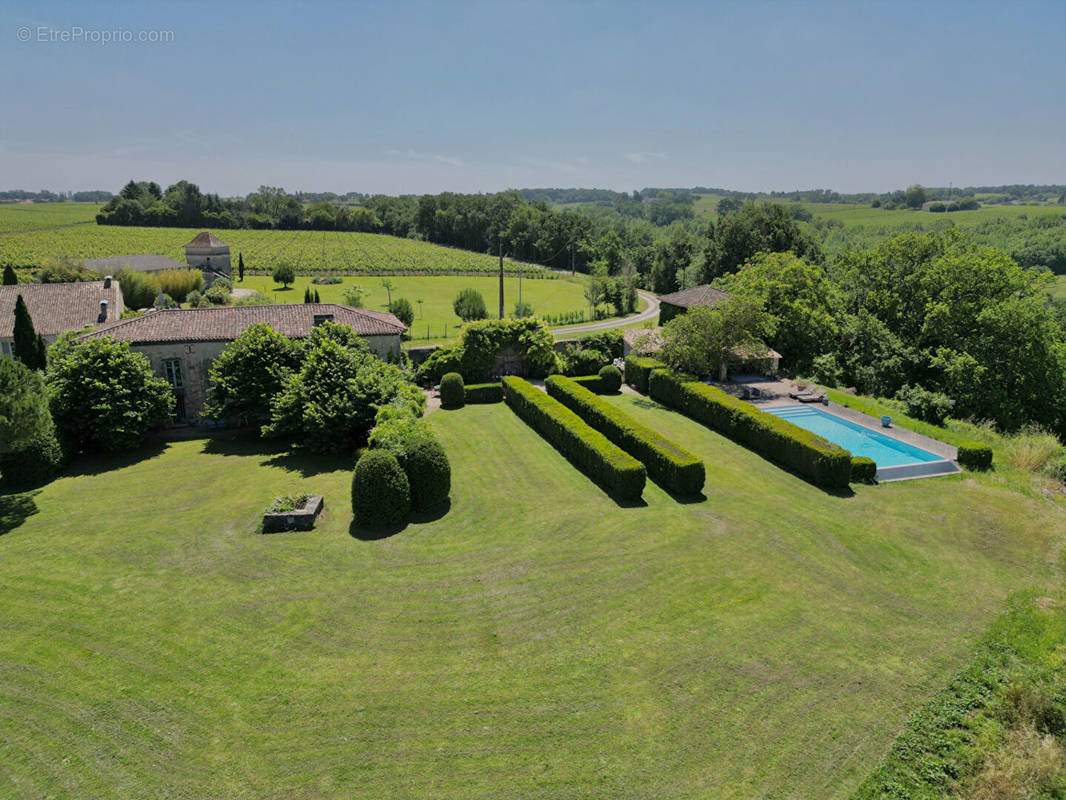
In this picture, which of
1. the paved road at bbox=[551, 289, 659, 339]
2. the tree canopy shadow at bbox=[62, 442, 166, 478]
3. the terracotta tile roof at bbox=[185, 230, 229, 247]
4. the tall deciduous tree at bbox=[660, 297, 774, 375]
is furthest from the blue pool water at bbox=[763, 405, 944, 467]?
the terracotta tile roof at bbox=[185, 230, 229, 247]

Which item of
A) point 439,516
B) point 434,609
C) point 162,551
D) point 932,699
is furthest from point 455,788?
point 162,551

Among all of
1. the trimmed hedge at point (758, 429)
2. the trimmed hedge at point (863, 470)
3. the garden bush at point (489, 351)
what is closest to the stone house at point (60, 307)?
the garden bush at point (489, 351)

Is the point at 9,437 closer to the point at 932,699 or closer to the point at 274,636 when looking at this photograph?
the point at 274,636

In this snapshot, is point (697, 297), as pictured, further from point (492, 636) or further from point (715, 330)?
point (492, 636)

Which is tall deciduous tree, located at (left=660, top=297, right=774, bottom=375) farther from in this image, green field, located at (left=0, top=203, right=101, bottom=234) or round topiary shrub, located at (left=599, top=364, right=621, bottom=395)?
green field, located at (left=0, top=203, right=101, bottom=234)

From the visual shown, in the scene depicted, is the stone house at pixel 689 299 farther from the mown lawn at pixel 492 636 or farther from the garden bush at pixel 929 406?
the mown lawn at pixel 492 636

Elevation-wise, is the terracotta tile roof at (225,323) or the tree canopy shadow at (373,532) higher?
the terracotta tile roof at (225,323)
